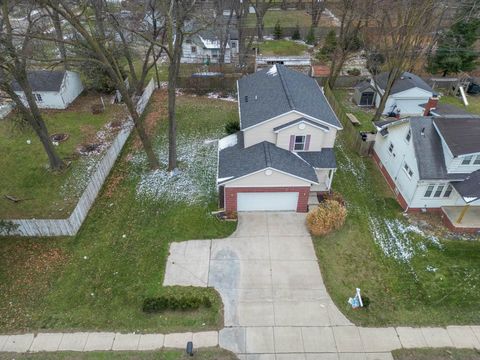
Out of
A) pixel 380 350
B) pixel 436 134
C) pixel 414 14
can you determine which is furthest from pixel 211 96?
pixel 380 350

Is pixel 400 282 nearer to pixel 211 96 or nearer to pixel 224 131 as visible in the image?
pixel 224 131

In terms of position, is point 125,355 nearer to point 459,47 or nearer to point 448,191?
point 448,191

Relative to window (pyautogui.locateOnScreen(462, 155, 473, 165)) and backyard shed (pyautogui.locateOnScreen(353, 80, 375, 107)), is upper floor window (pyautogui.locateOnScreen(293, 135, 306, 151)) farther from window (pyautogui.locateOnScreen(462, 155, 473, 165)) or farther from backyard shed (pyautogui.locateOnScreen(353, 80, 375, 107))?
backyard shed (pyautogui.locateOnScreen(353, 80, 375, 107))

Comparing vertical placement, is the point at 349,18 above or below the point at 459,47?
above

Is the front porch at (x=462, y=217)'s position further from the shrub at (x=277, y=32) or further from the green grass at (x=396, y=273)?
the shrub at (x=277, y=32)

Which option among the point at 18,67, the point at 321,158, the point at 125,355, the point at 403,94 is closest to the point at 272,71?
the point at 321,158

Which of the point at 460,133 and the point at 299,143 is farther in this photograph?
the point at 299,143

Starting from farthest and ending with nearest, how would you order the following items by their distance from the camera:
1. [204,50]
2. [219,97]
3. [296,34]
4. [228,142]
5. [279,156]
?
[296,34], [204,50], [219,97], [228,142], [279,156]
